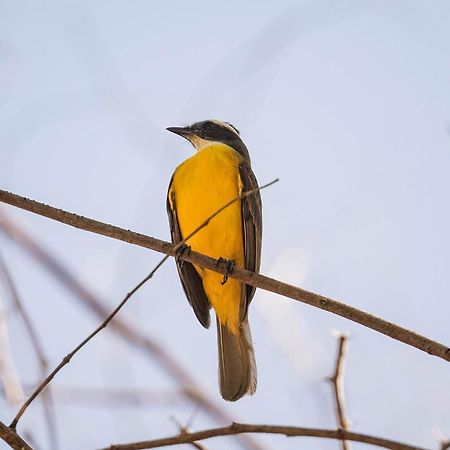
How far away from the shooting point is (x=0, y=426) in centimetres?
276

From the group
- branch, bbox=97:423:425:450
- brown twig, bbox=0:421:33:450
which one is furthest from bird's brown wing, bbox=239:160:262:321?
brown twig, bbox=0:421:33:450

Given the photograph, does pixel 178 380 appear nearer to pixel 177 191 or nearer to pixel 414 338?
pixel 414 338

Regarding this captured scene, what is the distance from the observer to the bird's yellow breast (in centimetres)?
569

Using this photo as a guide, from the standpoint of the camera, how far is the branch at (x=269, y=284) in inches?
137

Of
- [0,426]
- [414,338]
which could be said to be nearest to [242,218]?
[414,338]

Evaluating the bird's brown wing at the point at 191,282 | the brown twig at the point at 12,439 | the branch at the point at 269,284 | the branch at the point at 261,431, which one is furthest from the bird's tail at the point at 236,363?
the brown twig at the point at 12,439

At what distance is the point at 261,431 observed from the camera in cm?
307

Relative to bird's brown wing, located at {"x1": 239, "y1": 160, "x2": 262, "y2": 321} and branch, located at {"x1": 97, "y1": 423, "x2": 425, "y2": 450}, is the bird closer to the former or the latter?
bird's brown wing, located at {"x1": 239, "y1": 160, "x2": 262, "y2": 321}

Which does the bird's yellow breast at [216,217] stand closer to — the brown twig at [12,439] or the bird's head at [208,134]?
the bird's head at [208,134]

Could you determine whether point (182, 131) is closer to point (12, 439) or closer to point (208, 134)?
point (208, 134)

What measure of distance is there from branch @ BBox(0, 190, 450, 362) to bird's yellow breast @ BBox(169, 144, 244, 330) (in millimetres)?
1172

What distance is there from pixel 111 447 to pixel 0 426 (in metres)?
0.48

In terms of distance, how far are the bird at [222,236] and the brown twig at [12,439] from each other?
→ 2.68 metres

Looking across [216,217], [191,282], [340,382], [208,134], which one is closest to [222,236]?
[216,217]
